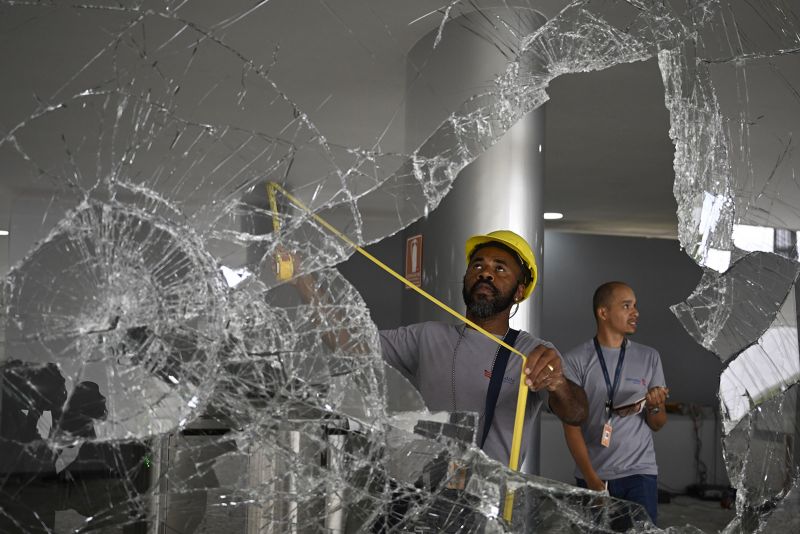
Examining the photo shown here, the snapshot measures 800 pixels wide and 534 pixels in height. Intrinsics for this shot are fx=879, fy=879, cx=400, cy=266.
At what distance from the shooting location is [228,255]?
1127mm

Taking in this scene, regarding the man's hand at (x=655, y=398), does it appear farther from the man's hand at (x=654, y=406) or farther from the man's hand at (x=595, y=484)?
the man's hand at (x=595, y=484)

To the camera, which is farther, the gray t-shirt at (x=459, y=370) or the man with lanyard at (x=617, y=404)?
the man with lanyard at (x=617, y=404)

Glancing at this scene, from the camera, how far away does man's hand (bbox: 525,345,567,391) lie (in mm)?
1298

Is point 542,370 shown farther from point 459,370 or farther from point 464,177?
point 464,177

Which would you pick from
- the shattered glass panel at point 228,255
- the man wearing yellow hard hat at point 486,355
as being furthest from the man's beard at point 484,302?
the shattered glass panel at point 228,255

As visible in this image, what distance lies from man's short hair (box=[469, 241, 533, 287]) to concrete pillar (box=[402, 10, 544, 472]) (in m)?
0.02

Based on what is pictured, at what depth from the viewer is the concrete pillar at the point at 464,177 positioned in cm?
126

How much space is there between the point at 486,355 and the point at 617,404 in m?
0.29

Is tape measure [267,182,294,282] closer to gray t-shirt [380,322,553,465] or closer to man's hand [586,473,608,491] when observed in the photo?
gray t-shirt [380,322,553,465]

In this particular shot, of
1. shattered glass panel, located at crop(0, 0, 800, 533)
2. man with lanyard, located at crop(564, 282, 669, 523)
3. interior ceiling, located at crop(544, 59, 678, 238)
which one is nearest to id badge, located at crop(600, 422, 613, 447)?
man with lanyard, located at crop(564, 282, 669, 523)

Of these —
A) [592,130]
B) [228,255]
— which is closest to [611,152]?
[592,130]

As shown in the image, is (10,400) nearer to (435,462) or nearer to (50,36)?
(50,36)

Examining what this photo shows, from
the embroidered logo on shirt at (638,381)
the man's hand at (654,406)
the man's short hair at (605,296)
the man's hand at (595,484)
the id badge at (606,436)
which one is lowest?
the man's hand at (595,484)

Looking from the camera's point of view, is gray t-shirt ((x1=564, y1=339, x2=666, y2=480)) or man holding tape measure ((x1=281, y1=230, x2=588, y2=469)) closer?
man holding tape measure ((x1=281, y1=230, x2=588, y2=469))
